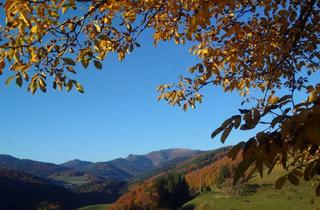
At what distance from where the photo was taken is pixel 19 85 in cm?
519

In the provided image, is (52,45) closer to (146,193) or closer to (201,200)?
(201,200)

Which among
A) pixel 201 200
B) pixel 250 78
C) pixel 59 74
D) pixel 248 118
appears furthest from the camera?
pixel 201 200

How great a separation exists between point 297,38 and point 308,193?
8909 centimetres

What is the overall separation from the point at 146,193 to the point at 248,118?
5476 inches

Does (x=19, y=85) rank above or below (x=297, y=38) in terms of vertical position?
below

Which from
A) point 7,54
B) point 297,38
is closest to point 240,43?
point 297,38

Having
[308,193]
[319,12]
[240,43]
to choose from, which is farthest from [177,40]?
[308,193]

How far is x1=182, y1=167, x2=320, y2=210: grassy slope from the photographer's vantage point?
86569 millimetres

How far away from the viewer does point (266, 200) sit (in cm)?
9775

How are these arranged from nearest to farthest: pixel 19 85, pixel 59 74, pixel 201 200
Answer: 1. pixel 19 85
2. pixel 59 74
3. pixel 201 200

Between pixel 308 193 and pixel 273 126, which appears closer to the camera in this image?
pixel 273 126

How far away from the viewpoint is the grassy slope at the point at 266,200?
86569 mm

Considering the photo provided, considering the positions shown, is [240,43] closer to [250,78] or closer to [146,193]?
[250,78]

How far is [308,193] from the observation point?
91250mm
